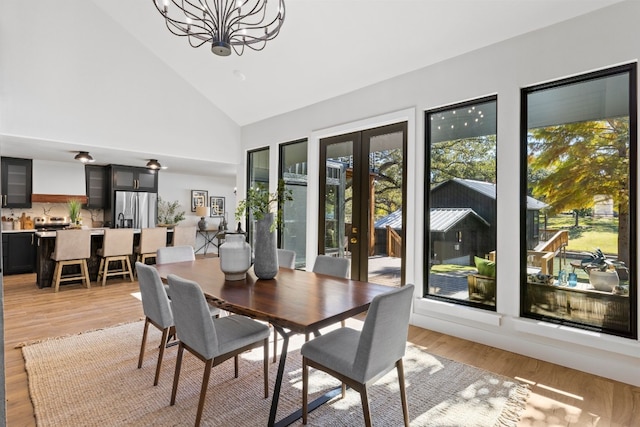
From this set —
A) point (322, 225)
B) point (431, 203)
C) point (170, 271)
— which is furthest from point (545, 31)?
point (170, 271)

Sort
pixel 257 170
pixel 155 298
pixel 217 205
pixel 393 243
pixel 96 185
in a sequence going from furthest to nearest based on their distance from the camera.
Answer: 1. pixel 217 205
2. pixel 96 185
3. pixel 257 170
4. pixel 393 243
5. pixel 155 298

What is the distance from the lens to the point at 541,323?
118 inches

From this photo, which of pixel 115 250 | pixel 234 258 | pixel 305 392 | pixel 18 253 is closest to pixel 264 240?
pixel 234 258

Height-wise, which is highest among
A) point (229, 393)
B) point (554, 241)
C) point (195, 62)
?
point (195, 62)

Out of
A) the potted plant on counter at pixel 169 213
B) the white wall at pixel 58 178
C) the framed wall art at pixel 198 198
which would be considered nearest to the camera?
the white wall at pixel 58 178

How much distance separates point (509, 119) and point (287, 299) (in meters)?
2.60

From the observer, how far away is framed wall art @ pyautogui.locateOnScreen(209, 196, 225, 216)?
980 cm

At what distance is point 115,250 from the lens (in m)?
5.64

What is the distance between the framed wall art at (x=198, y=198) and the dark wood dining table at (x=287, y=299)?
6.74 metres

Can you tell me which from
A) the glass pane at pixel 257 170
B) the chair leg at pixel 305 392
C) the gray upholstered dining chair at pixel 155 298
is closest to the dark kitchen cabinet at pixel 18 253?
the glass pane at pixel 257 170

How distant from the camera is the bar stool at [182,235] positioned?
641 cm

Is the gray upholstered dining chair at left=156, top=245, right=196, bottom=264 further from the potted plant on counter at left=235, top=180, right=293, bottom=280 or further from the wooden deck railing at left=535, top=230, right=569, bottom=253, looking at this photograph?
the wooden deck railing at left=535, top=230, right=569, bottom=253

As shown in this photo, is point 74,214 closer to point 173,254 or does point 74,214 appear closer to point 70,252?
point 70,252

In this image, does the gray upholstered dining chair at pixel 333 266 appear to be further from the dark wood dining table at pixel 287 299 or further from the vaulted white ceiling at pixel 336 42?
the vaulted white ceiling at pixel 336 42
